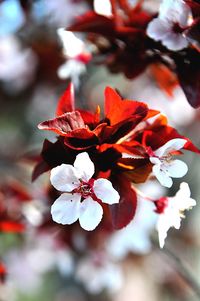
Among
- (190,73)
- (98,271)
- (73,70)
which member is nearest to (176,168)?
(190,73)

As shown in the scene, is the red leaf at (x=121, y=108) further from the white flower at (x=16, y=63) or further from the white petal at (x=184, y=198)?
the white flower at (x=16, y=63)

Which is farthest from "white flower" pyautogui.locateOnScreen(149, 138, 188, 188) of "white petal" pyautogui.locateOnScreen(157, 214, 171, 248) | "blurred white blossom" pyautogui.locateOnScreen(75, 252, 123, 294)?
"blurred white blossom" pyautogui.locateOnScreen(75, 252, 123, 294)

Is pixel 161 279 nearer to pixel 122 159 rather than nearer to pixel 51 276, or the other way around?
pixel 51 276

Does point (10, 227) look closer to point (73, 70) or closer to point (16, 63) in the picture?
point (73, 70)

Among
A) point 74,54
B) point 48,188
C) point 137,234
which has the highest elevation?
point 74,54

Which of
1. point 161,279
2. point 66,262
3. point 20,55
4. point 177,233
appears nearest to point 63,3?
point 20,55

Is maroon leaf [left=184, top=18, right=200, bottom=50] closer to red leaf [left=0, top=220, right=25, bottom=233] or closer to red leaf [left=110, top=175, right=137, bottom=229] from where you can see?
red leaf [left=110, top=175, right=137, bottom=229]
